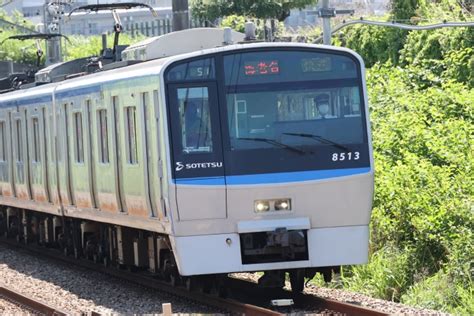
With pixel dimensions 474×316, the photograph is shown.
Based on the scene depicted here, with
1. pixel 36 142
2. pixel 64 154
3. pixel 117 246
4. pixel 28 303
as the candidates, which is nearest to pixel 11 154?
pixel 36 142

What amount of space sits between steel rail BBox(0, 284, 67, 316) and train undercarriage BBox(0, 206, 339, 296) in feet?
4.94

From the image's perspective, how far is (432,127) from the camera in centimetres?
1792

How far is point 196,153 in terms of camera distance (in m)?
12.1

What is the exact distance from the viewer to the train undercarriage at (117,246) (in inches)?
511

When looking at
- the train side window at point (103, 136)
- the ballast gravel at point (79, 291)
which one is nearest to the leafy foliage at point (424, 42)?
the ballast gravel at point (79, 291)

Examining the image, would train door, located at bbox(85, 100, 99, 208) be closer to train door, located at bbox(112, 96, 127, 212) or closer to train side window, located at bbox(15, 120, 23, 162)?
train door, located at bbox(112, 96, 127, 212)

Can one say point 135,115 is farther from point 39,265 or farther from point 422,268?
point 39,265

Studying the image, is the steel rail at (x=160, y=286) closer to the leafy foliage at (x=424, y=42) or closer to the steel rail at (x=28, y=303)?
the steel rail at (x=28, y=303)

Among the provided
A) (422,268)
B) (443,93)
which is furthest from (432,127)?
(422,268)

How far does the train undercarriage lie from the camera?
12977 mm

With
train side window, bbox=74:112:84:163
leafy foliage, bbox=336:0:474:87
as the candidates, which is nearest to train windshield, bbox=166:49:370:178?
train side window, bbox=74:112:84:163

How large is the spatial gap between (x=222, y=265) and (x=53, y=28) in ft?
71.1

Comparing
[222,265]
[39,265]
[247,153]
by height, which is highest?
[247,153]

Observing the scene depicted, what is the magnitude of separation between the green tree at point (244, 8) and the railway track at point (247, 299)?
3034 cm
